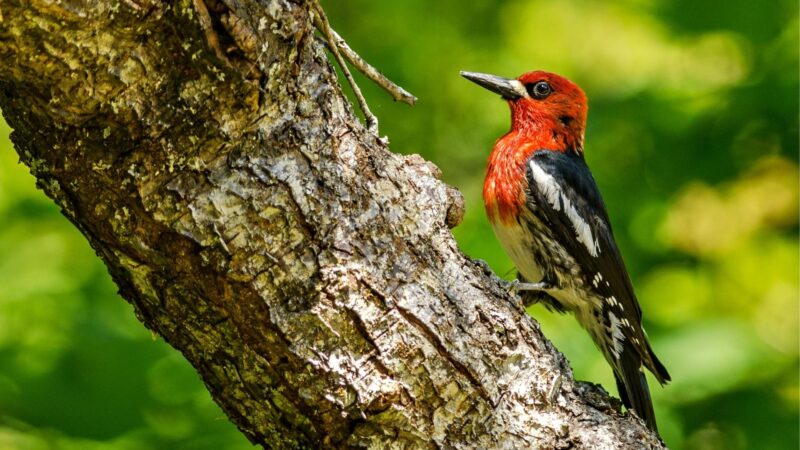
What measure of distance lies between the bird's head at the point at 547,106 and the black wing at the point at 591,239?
33 cm

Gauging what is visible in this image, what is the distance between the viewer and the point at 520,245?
411 centimetres

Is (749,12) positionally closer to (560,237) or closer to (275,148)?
(560,237)

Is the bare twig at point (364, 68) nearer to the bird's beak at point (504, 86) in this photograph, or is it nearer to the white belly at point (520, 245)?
the white belly at point (520, 245)

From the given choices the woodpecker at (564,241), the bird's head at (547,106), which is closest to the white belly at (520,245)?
the woodpecker at (564,241)

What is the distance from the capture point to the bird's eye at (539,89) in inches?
184

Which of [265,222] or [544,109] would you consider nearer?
[265,222]

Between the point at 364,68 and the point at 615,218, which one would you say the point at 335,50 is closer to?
the point at 364,68

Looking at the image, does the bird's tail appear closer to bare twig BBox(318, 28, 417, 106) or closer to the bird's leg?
the bird's leg

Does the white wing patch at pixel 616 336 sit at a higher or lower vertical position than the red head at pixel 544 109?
lower

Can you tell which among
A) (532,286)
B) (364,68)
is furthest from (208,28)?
(532,286)

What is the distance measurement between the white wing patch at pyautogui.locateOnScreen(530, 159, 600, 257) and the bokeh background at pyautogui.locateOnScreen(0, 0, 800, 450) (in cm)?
32

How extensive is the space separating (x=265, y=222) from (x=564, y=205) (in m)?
2.42

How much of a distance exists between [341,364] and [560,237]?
2253 mm

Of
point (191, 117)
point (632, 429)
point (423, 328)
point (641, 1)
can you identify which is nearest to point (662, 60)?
point (641, 1)
